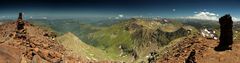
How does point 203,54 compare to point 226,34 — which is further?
point 226,34

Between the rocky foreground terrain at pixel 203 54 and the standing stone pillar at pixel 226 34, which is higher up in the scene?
the standing stone pillar at pixel 226 34

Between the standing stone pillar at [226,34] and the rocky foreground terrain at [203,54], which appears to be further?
the standing stone pillar at [226,34]

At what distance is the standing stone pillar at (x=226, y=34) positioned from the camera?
122206 millimetres

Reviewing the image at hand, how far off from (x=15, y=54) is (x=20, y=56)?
2811mm

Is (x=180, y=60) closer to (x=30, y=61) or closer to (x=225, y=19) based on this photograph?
(x=225, y=19)

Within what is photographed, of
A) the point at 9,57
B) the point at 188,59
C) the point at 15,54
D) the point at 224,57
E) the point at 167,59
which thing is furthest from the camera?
the point at 15,54

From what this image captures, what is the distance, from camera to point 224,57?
115 m

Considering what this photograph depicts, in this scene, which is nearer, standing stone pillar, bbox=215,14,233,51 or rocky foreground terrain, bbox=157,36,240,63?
rocky foreground terrain, bbox=157,36,240,63

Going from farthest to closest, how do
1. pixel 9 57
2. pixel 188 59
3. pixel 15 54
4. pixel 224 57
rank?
pixel 15 54, pixel 9 57, pixel 188 59, pixel 224 57

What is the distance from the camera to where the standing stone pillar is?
122m

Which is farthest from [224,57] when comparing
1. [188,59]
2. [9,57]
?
[9,57]

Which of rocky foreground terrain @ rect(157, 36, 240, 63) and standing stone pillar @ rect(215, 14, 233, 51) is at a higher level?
standing stone pillar @ rect(215, 14, 233, 51)

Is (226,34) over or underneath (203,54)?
over

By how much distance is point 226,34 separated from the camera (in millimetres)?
124562
